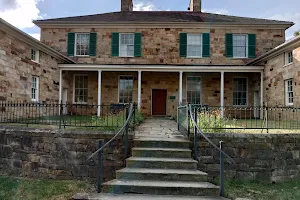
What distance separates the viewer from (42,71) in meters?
12.8

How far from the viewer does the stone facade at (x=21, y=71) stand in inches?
394

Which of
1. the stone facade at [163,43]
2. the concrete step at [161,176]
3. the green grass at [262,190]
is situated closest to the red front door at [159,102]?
the stone facade at [163,43]

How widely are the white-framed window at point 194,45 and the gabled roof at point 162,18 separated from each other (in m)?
0.99

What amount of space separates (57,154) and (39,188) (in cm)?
92

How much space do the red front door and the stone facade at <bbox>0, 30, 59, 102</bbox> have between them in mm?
5915

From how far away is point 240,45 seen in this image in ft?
51.9

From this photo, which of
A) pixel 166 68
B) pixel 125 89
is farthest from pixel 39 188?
pixel 125 89

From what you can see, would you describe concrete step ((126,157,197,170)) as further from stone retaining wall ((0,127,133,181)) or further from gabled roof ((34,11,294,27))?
gabled roof ((34,11,294,27))

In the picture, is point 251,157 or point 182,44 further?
point 182,44

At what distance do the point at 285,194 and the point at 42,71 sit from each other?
1182 centimetres

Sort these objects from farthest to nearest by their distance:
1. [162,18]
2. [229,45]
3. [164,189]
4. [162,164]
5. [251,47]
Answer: [162,18] < [229,45] < [251,47] < [162,164] < [164,189]

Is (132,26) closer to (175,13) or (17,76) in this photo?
(175,13)

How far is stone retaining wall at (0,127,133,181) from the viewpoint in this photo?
6152 mm

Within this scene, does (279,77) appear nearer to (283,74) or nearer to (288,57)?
(283,74)
